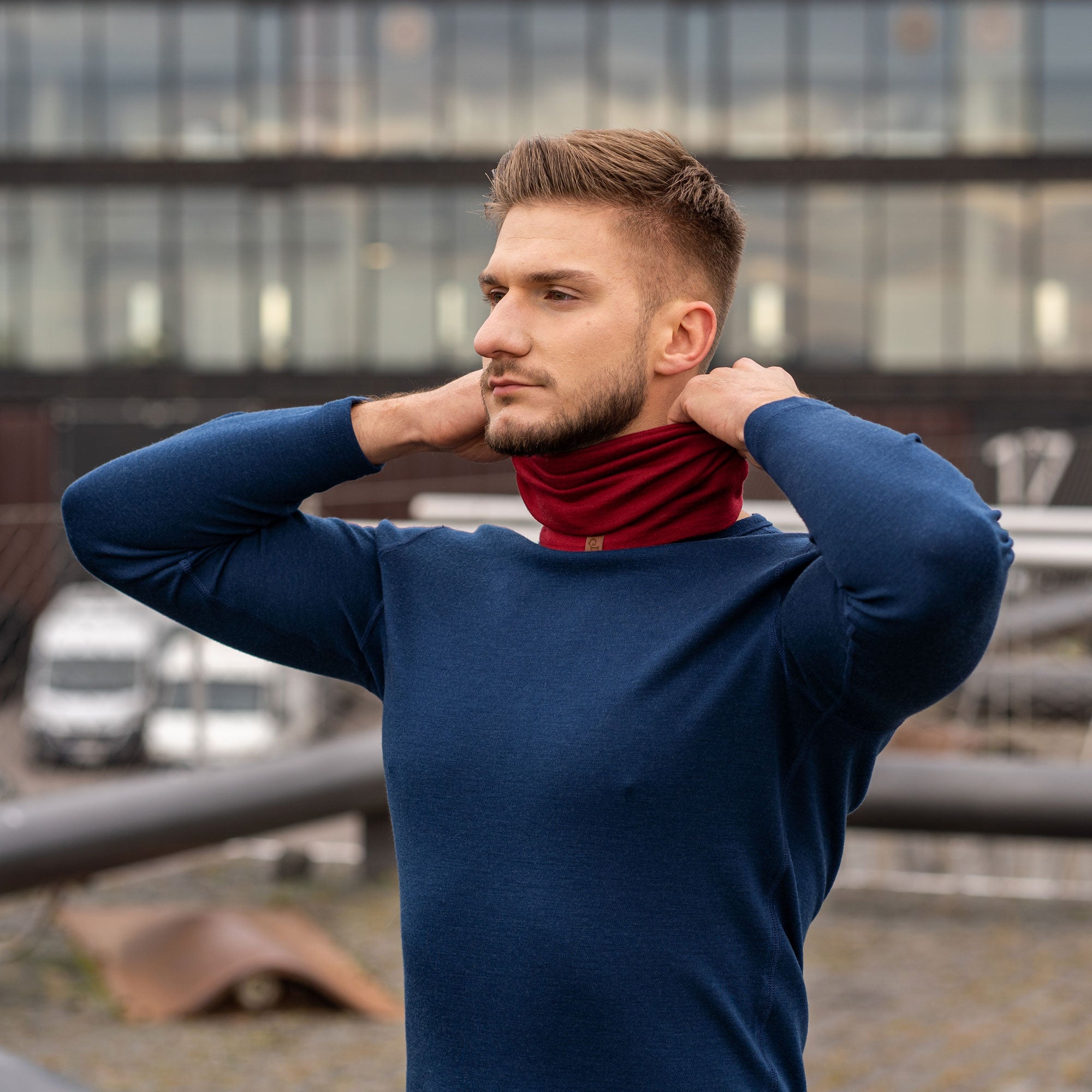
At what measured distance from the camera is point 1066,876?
820cm

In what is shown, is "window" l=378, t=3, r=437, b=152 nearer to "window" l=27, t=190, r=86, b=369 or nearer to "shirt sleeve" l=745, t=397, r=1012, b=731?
"window" l=27, t=190, r=86, b=369

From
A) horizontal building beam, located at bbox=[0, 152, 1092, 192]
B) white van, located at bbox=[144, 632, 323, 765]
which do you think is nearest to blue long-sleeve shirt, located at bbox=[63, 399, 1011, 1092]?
white van, located at bbox=[144, 632, 323, 765]

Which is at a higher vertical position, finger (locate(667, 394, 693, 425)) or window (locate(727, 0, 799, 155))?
window (locate(727, 0, 799, 155))

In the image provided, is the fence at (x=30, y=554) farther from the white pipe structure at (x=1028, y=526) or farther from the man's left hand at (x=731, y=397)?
the man's left hand at (x=731, y=397)

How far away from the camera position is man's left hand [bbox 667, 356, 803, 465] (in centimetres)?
183

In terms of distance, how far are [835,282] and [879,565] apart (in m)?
27.2

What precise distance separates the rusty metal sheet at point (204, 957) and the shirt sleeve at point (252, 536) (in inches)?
146

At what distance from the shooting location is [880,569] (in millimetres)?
1588

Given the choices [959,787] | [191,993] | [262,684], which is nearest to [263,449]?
[191,993]

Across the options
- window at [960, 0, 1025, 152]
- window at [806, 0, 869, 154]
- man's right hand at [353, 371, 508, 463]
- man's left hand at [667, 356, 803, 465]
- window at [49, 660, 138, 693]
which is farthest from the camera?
window at [806, 0, 869, 154]

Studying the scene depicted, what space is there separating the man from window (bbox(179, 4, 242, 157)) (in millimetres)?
27380

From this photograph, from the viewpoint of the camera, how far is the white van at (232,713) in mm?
7199

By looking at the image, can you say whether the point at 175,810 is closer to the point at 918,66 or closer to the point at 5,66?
the point at 918,66

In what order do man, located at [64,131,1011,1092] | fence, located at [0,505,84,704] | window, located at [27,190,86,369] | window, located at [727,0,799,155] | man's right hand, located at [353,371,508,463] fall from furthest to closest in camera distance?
window, located at [27,190,86,369], window, located at [727,0,799,155], fence, located at [0,505,84,704], man's right hand, located at [353,371,508,463], man, located at [64,131,1011,1092]
